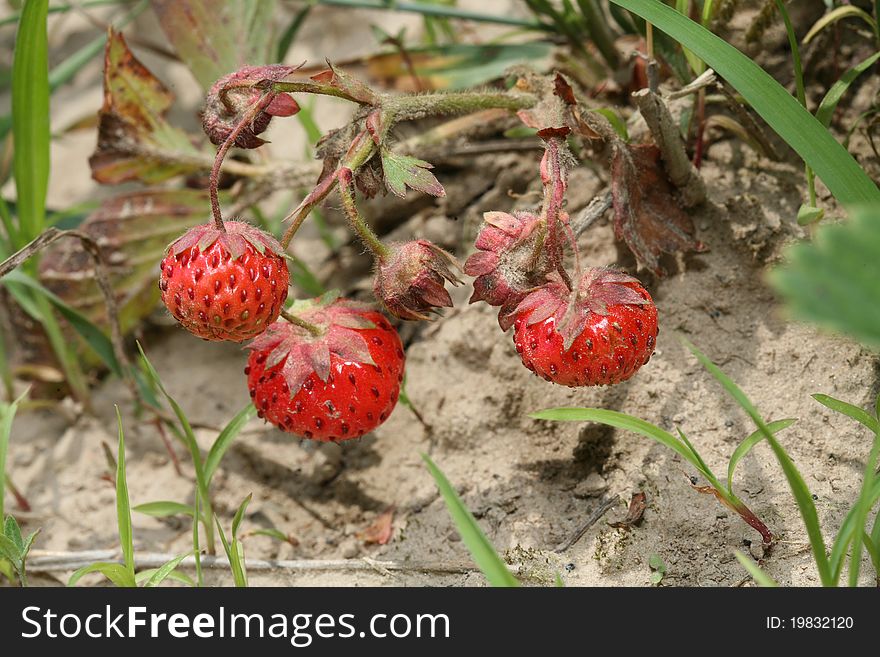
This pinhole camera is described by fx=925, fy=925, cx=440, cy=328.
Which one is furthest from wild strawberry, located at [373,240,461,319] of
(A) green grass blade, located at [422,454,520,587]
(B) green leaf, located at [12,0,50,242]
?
(B) green leaf, located at [12,0,50,242]

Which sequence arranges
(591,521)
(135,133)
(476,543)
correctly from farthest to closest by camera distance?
1. (135,133)
2. (591,521)
3. (476,543)

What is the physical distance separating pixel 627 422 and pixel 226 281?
2.39 ft

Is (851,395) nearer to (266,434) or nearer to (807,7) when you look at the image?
(807,7)

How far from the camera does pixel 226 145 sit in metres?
1.63

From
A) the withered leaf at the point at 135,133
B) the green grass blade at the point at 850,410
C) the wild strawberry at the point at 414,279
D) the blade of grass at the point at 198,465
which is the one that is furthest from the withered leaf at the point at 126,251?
the green grass blade at the point at 850,410

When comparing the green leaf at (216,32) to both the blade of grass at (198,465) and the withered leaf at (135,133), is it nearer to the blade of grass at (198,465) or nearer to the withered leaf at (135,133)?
the withered leaf at (135,133)

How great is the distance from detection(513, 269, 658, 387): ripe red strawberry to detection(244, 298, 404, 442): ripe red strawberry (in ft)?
1.03

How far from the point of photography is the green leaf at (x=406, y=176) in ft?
5.46

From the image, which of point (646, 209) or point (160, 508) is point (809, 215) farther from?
point (160, 508)

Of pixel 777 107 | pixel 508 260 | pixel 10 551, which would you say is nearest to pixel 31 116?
pixel 10 551

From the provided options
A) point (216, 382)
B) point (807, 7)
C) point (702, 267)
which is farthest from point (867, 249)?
point (216, 382)

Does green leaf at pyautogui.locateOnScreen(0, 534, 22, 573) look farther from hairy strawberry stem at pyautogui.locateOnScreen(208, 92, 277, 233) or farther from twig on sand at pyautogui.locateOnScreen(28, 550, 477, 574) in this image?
hairy strawberry stem at pyautogui.locateOnScreen(208, 92, 277, 233)

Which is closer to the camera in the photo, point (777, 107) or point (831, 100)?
point (777, 107)

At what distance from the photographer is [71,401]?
2.62 metres
